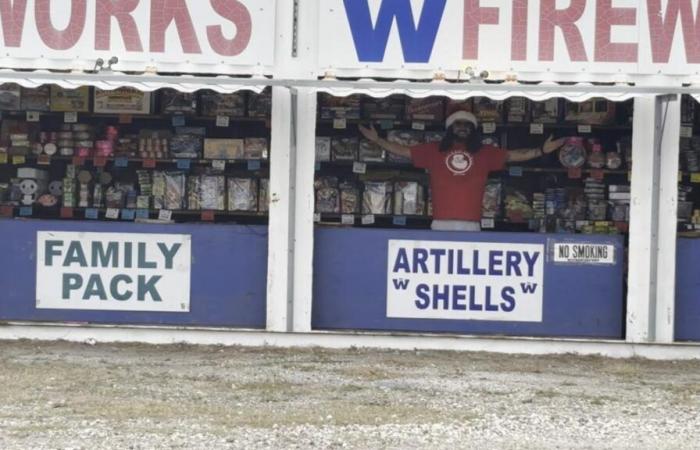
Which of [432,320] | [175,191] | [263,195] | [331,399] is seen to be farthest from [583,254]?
[175,191]

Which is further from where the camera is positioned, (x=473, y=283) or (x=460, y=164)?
(x=460, y=164)

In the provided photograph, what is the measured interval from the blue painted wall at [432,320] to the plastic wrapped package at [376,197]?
645 mm

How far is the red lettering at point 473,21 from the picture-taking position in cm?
1016

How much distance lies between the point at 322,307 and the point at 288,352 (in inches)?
24.8

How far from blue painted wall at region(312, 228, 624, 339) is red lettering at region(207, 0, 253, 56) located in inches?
76.1

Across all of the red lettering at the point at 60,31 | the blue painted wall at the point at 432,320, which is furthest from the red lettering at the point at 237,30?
the blue painted wall at the point at 432,320

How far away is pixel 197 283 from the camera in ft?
34.3

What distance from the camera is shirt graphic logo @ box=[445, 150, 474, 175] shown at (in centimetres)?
1071

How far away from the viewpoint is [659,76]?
1012 centimetres

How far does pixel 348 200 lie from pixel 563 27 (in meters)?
2.75

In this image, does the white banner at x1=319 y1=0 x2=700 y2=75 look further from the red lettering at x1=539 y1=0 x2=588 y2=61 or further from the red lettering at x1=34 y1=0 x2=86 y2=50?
the red lettering at x1=34 y1=0 x2=86 y2=50

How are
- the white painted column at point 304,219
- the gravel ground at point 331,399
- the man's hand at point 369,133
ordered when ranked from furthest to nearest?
the man's hand at point 369,133 → the white painted column at point 304,219 → the gravel ground at point 331,399

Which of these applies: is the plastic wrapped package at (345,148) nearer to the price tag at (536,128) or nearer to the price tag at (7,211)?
the price tag at (536,128)

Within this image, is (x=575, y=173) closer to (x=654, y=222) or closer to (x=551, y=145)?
(x=551, y=145)
